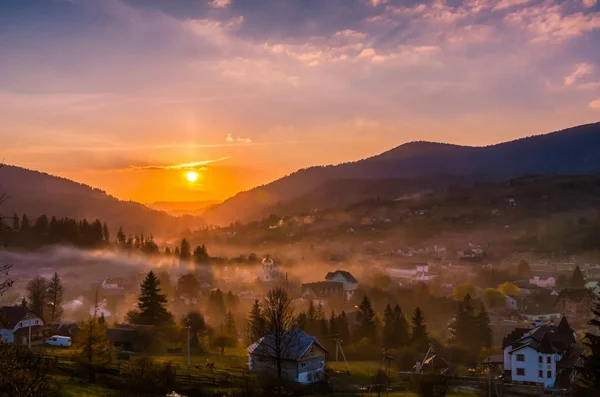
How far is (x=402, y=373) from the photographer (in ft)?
150

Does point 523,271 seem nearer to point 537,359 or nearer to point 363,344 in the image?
point 363,344

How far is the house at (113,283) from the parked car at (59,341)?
60.9 metres

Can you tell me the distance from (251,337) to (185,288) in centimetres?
4956

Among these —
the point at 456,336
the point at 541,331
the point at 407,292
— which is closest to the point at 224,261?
the point at 407,292

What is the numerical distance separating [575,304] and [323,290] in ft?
152

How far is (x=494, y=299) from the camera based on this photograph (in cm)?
10019

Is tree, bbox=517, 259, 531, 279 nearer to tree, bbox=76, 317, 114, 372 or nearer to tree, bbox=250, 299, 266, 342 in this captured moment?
tree, bbox=250, 299, 266, 342

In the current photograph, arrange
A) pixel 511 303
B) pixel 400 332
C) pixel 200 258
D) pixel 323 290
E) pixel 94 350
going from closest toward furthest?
pixel 94 350 < pixel 400 332 < pixel 511 303 < pixel 323 290 < pixel 200 258

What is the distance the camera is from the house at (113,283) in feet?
371

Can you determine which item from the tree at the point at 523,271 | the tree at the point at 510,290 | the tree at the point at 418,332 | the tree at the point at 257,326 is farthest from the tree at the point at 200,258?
the tree at the point at 418,332

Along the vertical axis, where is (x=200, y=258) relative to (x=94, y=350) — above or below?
above

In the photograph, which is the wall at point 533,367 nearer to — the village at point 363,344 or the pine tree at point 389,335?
the village at point 363,344

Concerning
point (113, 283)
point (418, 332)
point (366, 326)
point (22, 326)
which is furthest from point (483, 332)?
point (113, 283)

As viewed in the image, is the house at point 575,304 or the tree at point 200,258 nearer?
the house at point 575,304
